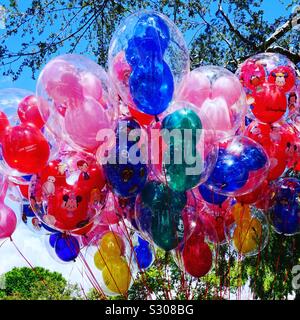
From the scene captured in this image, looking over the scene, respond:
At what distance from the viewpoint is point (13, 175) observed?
3.28 metres

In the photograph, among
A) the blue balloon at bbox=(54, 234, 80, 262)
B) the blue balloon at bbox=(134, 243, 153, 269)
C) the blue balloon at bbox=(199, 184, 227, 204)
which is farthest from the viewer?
the blue balloon at bbox=(134, 243, 153, 269)

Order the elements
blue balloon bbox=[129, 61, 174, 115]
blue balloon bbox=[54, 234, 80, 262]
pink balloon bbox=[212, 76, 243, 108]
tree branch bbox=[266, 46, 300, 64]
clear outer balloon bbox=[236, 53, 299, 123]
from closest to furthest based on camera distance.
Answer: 1. blue balloon bbox=[129, 61, 174, 115]
2. pink balloon bbox=[212, 76, 243, 108]
3. clear outer balloon bbox=[236, 53, 299, 123]
4. blue balloon bbox=[54, 234, 80, 262]
5. tree branch bbox=[266, 46, 300, 64]

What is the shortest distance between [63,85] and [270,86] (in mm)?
1478

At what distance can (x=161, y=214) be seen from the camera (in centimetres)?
308

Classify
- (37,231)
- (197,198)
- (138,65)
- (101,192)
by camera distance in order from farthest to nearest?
(37,231)
(197,198)
(101,192)
(138,65)

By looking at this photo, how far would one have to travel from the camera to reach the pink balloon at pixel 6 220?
11.5ft

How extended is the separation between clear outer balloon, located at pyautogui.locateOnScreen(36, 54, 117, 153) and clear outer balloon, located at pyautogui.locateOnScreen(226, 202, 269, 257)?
1.28m

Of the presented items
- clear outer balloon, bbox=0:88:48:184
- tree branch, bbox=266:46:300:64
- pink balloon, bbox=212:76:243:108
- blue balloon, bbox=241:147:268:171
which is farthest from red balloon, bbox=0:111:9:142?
tree branch, bbox=266:46:300:64

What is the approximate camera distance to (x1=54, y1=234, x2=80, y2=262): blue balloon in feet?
12.2

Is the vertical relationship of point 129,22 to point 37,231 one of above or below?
above

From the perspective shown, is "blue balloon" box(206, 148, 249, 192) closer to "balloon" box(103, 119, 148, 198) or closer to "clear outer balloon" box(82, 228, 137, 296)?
"balloon" box(103, 119, 148, 198)

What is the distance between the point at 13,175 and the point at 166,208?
977 mm
